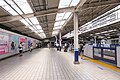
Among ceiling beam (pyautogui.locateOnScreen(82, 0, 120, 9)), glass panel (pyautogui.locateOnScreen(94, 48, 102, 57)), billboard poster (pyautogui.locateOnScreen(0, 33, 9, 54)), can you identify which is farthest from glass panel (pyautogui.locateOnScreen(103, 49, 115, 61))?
billboard poster (pyautogui.locateOnScreen(0, 33, 9, 54))

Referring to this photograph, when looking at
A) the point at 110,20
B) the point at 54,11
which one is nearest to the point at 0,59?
the point at 54,11

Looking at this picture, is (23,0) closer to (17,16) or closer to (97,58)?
(17,16)

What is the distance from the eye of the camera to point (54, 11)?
1066 cm

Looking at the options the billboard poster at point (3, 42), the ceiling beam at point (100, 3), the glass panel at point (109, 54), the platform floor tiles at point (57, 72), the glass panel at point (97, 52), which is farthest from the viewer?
the billboard poster at point (3, 42)

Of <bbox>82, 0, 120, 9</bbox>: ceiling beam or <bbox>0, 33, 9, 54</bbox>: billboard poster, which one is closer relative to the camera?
<bbox>82, 0, 120, 9</bbox>: ceiling beam

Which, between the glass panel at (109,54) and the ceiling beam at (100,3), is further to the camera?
the ceiling beam at (100,3)

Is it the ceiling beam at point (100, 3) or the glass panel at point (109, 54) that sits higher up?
the ceiling beam at point (100, 3)

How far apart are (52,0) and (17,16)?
3.39 meters

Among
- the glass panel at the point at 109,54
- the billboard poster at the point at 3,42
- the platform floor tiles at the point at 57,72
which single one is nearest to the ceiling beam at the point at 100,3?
the glass panel at the point at 109,54

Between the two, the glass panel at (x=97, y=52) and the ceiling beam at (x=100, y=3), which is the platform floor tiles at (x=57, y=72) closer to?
the glass panel at (x=97, y=52)

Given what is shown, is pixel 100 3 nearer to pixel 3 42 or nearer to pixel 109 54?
pixel 109 54

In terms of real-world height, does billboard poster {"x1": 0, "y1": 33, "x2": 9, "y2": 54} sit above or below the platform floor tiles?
above

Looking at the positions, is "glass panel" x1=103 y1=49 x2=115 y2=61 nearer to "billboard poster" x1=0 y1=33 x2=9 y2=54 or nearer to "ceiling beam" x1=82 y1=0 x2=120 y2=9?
"ceiling beam" x1=82 y1=0 x2=120 y2=9

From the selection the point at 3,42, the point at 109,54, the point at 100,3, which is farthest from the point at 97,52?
the point at 3,42
